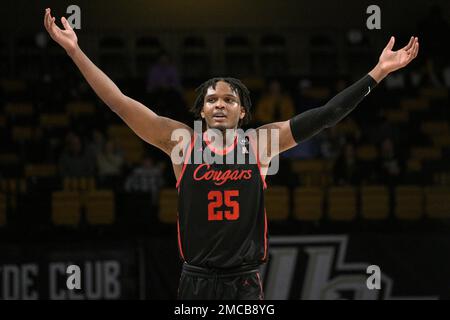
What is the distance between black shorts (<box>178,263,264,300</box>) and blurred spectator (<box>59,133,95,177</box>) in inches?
271

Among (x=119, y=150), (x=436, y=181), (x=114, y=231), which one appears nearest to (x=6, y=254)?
(x=114, y=231)

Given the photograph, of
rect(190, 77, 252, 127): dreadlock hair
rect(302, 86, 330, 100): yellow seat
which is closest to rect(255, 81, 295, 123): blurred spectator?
rect(302, 86, 330, 100): yellow seat

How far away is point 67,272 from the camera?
893 cm

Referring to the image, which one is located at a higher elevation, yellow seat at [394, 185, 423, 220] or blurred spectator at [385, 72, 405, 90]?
blurred spectator at [385, 72, 405, 90]

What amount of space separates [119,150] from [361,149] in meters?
3.63

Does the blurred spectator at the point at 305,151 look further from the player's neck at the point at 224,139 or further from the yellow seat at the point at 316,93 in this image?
the player's neck at the point at 224,139

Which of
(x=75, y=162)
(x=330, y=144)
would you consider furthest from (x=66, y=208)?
(x=330, y=144)

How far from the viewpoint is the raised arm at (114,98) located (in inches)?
161

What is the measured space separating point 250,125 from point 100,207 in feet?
8.92

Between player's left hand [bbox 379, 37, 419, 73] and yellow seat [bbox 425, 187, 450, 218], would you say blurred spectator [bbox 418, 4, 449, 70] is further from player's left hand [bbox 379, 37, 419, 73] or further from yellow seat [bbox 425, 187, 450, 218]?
player's left hand [bbox 379, 37, 419, 73]

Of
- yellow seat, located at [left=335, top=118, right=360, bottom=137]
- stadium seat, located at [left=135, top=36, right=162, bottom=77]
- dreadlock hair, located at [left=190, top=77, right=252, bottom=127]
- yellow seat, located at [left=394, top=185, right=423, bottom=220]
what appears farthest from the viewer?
stadium seat, located at [left=135, top=36, right=162, bottom=77]

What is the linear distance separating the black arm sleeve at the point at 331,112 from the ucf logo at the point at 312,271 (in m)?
5.13

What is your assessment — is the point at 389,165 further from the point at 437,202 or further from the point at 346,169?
the point at 437,202

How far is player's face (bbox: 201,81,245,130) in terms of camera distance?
4195 millimetres
